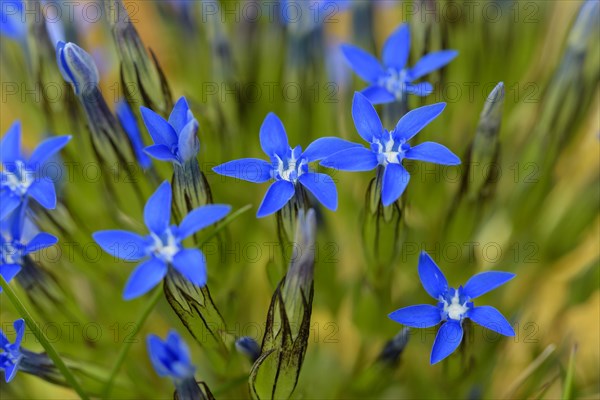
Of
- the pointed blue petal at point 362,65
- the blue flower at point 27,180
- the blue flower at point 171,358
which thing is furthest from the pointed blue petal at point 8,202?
the pointed blue petal at point 362,65

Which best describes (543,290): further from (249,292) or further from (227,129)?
(227,129)

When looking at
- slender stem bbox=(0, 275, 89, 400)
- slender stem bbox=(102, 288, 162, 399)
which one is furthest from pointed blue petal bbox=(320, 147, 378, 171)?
slender stem bbox=(0, 275, 89, 400)

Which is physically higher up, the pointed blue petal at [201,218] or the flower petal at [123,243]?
the pointed blue petal at [201,218]

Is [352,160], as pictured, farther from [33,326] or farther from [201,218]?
[33,326]

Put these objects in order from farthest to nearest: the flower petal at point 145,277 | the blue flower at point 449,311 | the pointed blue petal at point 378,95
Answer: the pointed blue petal at point 378,95 < the blue flower at point 449,311 < the flower petal at point 145,277

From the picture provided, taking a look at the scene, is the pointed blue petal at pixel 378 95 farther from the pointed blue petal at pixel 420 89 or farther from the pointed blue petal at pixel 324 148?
the pointed blue petal at pixel 324 148

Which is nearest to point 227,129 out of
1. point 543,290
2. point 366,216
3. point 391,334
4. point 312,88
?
point 312,88

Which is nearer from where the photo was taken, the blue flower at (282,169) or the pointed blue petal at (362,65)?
the blue flower at (282,169)

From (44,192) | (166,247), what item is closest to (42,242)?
(44,192)
